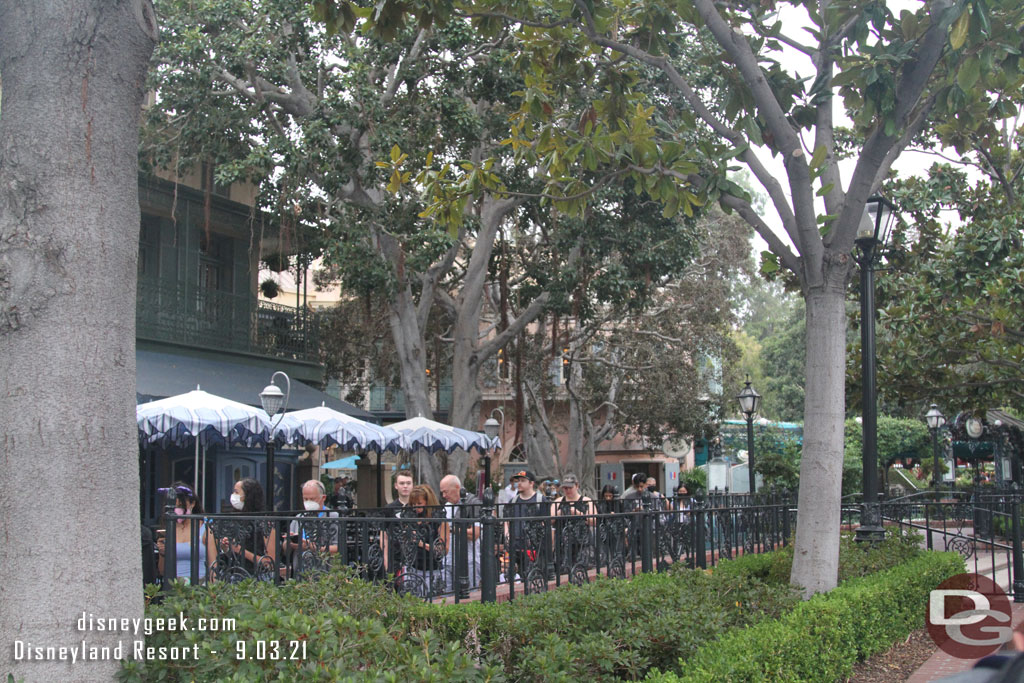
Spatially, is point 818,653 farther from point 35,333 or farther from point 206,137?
point 206,137

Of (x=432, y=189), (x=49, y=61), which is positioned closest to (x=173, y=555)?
(x=432, y=189)

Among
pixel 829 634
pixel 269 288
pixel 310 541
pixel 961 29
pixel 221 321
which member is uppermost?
pixel 269 288

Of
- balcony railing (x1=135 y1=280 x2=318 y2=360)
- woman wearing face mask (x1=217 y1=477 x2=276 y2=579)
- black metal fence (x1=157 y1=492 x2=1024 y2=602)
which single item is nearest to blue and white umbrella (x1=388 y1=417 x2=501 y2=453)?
balcony railing (x1=135 y1=280 x2=318 y2=360)

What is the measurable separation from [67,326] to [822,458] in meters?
6.10

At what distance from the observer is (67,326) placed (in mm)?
4137

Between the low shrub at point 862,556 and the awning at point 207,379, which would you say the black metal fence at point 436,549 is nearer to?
the low shrub at point 862,556

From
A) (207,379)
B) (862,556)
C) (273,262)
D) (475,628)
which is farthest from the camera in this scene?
(273,262)

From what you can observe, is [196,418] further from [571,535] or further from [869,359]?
[869,359]

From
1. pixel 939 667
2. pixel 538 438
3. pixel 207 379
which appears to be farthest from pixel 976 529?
pixel 538 438

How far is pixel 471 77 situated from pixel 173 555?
39.9ft

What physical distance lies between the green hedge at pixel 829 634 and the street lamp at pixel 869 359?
0.60m

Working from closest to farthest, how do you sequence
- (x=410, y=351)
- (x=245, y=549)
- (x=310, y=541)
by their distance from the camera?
1. (x=310, y=541)
2. (x=245, y=549)
3. (x=410, y=351)

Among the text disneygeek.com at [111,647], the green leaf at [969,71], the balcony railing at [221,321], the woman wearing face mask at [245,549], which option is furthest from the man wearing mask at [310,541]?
the balcony railing at [221,321]

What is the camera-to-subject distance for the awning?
17891mm
